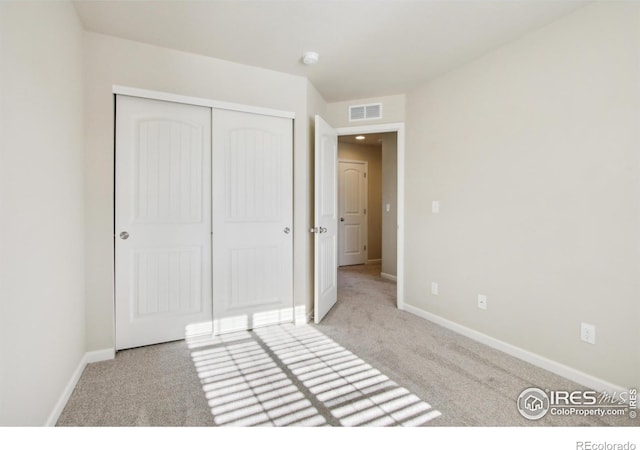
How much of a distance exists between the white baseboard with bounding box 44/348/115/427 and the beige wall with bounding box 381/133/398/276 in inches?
154

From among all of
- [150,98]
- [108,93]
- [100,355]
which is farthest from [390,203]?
[100,355]

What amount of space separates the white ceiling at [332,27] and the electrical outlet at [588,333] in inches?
79.5

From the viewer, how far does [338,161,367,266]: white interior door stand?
6145 mm

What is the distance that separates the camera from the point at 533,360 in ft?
7.16

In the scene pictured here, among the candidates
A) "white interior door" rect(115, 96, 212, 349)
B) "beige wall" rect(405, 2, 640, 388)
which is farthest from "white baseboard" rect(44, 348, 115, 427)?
"beige wall" rect(405, 2, 640, 388)

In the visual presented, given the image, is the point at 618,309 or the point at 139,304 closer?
the point at 618,309

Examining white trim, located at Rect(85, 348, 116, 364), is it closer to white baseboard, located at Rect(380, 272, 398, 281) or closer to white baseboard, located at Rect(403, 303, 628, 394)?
white baseboard, located at Rect(403, 303, 628, 394)

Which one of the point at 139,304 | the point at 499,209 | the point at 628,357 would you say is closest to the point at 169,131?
the point at 139,304

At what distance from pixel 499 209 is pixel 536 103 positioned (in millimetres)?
803

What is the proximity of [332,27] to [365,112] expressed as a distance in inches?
55.3

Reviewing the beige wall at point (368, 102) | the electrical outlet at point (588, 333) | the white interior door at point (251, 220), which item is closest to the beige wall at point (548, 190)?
the electrical outlet at point (588, 333)

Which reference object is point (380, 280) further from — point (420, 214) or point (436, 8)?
point (436, 8)
